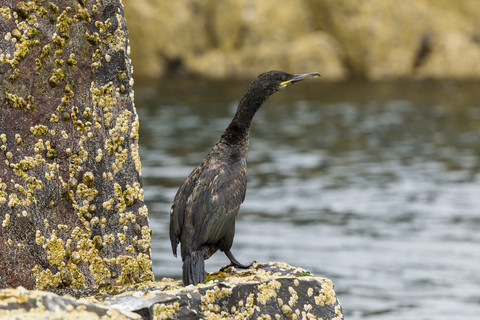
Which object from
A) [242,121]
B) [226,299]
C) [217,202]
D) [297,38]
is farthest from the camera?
[297,38]

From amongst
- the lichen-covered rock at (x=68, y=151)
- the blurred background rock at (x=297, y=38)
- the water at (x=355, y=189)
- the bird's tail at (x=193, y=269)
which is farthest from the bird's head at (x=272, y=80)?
the blurred background rock at (x=297, y=38)

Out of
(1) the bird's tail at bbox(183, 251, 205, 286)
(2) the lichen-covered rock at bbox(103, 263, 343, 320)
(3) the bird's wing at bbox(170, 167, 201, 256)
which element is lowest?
(2) the lichen-covered rock at bbox(103, 263, 343, 320)

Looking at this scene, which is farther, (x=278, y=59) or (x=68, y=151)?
(x=278, y=59)

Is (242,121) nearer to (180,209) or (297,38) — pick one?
(180,209)

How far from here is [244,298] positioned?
5.48 m

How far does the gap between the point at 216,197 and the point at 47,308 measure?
2253 millimetres

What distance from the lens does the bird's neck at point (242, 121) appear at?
679 centimetres

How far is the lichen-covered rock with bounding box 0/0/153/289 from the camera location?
570 cm

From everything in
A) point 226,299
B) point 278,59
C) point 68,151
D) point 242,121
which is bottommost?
point 226,299

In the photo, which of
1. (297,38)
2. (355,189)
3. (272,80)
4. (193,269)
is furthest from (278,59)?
(193,269)

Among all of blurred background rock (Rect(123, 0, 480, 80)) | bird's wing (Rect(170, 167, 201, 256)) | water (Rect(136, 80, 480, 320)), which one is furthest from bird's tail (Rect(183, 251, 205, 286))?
blurred background rock (Rect(123, 0, 480, 80))

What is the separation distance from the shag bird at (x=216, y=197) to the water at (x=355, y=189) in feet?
19.7

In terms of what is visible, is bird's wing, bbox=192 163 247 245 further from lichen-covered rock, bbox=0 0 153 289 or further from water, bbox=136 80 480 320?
water, bbox=136 80 480 320

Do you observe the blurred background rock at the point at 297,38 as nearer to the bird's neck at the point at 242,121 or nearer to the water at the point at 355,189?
the water at the point at 355,189
